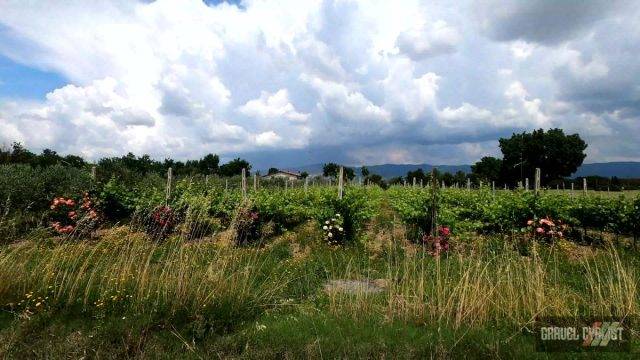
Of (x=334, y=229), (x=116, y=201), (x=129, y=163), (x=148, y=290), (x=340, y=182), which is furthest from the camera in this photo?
(x=129, y=163)

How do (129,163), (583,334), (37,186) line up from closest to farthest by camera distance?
(583,334) → (37,186) → (129,163)

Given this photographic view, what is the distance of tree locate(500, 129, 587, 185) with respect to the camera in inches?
2491

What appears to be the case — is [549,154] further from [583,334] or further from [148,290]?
[148,290]

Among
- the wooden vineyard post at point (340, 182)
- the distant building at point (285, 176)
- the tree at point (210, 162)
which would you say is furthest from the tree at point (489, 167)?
the wooden vineyard post at point (340, 182)

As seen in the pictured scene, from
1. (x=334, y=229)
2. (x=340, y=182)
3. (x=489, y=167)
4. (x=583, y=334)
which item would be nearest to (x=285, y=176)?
(x=489, y=167)

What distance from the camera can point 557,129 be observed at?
66250 millimetres

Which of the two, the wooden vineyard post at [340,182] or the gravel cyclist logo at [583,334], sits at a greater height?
the wooden vineyard post at [340,182]

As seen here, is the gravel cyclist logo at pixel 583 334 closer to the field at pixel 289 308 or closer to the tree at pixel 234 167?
the field at pixel 289 308

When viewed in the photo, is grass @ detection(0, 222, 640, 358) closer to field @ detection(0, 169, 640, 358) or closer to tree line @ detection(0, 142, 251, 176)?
field @ detection(0, 169, 640, 358)

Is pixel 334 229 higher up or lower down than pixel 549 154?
lower down

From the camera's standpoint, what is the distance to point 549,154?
64.0 metres

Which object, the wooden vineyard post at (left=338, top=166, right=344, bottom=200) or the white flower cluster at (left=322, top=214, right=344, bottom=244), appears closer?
the white flower cluster at (left=322, top=214, right=344, bottom=244)

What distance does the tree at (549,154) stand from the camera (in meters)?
63.3

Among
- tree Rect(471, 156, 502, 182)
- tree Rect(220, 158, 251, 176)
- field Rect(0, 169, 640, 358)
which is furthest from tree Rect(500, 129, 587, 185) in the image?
field Rect(0, 169, 640, 358)
